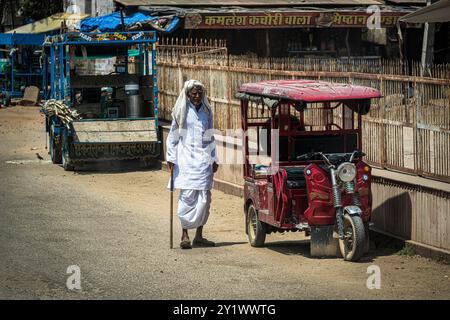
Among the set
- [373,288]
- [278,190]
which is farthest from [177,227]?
[373,288]

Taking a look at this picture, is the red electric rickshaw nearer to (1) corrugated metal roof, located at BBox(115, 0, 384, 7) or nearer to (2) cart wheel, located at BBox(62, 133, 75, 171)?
(2) cart wheel, located at BBox(62, 133, 75, 171)

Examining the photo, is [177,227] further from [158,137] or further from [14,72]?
[14,72]

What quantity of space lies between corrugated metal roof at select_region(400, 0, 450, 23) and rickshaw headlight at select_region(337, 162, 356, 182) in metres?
5.30

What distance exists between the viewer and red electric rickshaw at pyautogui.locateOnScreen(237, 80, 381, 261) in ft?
33.1

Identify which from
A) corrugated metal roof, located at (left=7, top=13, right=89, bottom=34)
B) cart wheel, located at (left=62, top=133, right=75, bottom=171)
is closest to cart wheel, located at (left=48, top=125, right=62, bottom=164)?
cart wheel, located at (left=62, top=133, right=75, bottom=171)

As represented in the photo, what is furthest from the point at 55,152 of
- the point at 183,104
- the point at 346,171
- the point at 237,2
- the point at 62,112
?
the point at 237,2

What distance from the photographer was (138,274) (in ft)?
31.3

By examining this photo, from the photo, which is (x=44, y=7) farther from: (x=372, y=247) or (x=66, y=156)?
(x=372, y=247)

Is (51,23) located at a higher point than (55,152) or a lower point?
higher

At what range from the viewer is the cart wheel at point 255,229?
11211 mm

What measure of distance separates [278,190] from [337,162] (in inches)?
27.1

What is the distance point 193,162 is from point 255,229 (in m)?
1.04

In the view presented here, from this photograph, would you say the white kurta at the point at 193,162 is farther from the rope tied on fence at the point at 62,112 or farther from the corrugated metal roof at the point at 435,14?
the rope tied on fence at the point at 62,112

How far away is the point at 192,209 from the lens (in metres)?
11.4
